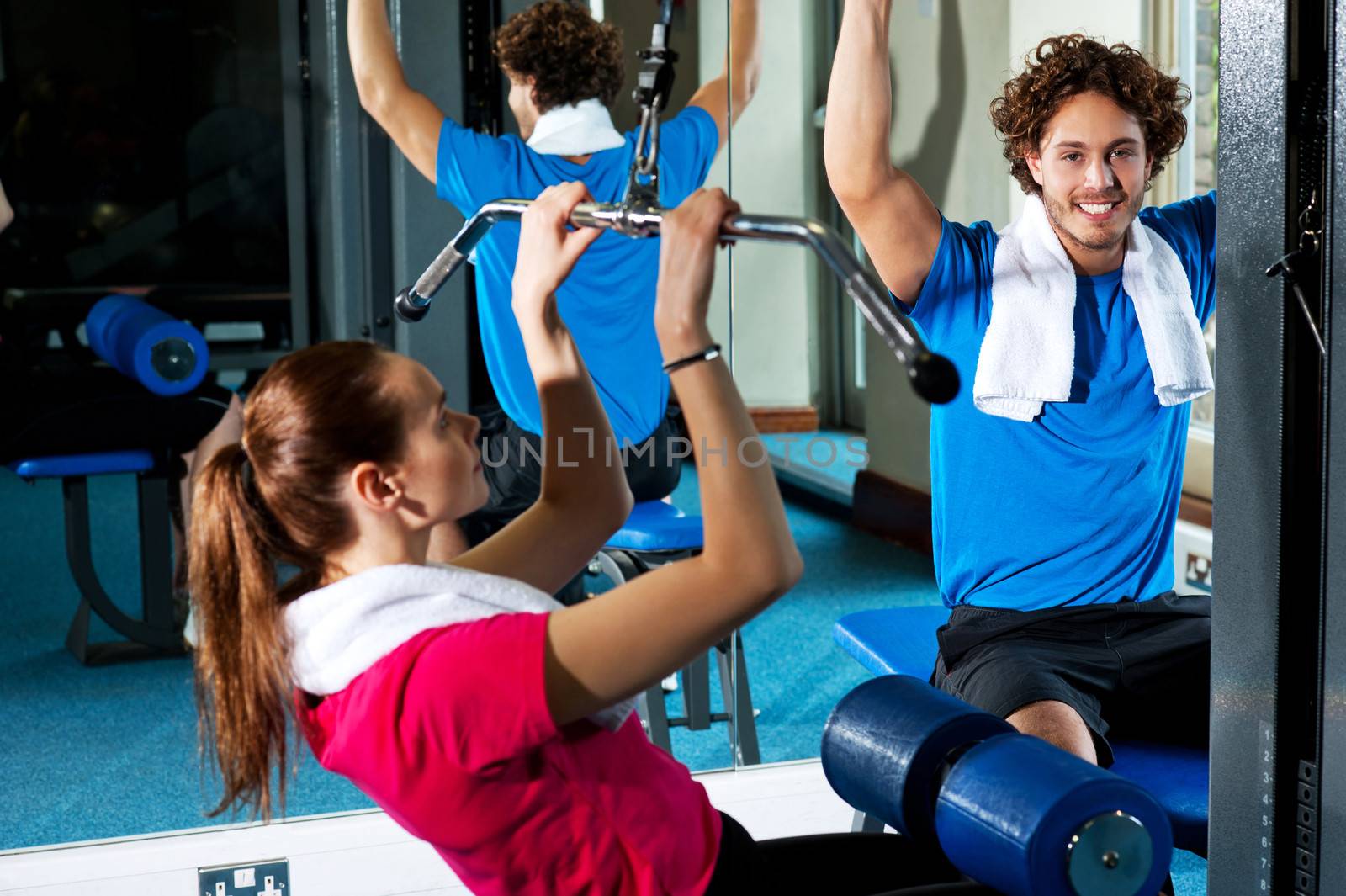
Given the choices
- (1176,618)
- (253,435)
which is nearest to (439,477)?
(253,435)

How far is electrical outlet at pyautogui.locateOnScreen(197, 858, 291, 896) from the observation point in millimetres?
2309

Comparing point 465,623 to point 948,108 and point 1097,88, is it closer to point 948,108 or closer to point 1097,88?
point 1097,88

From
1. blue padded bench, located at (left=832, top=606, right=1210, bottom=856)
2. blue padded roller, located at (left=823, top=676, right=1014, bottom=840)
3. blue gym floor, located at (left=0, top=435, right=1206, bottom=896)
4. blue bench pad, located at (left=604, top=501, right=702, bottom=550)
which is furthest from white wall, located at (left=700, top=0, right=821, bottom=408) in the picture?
blue padded roller, located at (left=823, top=676, right=1014, bottom=840)

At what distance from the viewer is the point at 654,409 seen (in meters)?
2.57

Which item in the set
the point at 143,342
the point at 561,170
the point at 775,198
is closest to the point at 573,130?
the point at 561,170

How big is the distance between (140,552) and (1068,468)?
5.72 ft

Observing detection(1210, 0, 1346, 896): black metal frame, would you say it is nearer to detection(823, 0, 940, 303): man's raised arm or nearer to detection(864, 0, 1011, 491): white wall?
detection(823, 0, 940, 303): man's raised arm

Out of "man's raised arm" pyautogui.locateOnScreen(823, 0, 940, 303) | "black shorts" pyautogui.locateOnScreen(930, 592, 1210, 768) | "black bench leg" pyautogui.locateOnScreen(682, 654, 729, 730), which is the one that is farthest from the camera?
"black bench leg" pyautogui.locateOnScreen(682, 654, 729, 730)

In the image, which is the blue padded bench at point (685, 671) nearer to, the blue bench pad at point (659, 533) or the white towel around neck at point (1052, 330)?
the blue bench pad at point (659, 533)

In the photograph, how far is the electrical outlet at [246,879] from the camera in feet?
7.57

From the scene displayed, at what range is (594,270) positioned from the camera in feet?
8.21

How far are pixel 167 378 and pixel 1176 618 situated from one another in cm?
176

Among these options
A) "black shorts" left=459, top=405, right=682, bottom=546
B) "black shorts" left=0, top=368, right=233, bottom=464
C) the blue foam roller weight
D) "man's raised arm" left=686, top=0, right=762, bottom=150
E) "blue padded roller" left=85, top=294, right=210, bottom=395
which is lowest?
Result: the blue foam roller weight

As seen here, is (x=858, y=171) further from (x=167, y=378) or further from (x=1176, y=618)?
(x=167, y=378)
